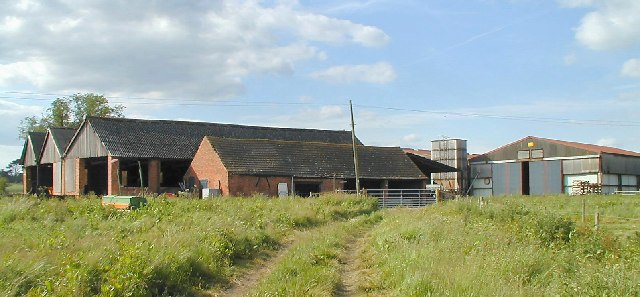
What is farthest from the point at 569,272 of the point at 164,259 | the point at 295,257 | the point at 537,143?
the point at 537,143

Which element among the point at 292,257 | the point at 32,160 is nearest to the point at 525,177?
the point at 292,257

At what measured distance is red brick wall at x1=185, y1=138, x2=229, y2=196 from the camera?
1414 inches

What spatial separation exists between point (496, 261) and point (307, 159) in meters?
30.5

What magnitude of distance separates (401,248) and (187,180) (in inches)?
1170

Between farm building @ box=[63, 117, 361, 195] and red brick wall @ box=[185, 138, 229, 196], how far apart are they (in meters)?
3.75

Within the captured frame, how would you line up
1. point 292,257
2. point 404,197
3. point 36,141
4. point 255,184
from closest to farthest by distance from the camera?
point 292,257
point 255,184
point 404,197
point 36,141

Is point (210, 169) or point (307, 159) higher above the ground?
point (307, 159)

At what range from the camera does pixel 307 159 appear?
1607 inches

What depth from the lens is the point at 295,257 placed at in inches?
488

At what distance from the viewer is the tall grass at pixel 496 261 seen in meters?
8.88

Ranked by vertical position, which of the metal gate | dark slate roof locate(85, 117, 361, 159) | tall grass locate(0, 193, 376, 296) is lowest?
the metal gate

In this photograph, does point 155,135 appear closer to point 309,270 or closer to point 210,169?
point 210,169

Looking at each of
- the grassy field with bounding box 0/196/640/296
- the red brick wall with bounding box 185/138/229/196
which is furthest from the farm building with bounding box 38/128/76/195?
the grassy field with bounding box 0/196/640/296

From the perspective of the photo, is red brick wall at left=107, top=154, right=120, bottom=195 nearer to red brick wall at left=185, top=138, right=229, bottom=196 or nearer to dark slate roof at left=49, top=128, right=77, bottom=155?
Result: red brick wall at left=185, top=138, right=229, bottom=196
